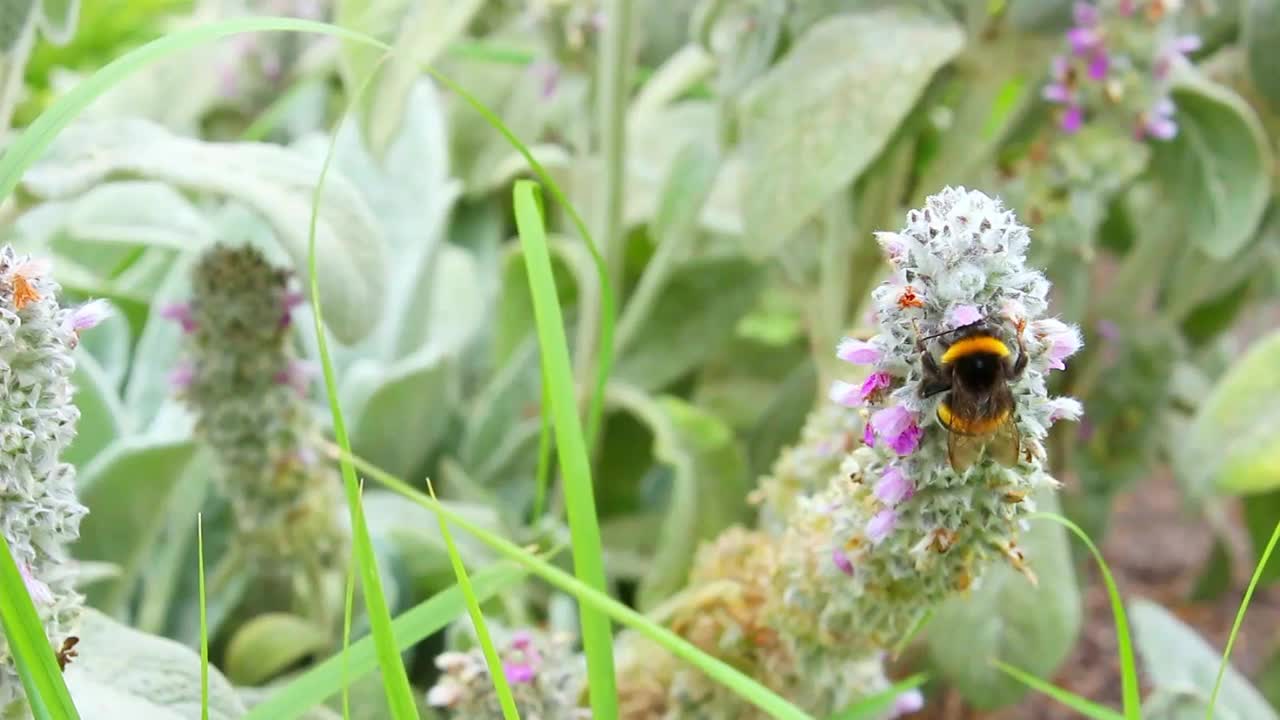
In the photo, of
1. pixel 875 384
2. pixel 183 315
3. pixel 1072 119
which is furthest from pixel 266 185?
pixel 1072 119

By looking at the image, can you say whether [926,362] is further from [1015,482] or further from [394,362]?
[394,362]

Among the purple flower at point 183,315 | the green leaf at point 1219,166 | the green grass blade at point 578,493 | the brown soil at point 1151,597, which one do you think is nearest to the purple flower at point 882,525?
the green grass blade at point 578,493

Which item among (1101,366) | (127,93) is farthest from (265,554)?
(1101,366)

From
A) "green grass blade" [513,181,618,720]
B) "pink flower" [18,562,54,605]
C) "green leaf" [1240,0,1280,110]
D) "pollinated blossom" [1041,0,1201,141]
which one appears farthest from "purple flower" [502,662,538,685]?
"green leaf" [1240,0,1280,110]

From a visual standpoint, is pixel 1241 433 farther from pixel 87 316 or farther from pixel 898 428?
pixel 87 316

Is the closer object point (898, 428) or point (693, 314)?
point (898, 428)
